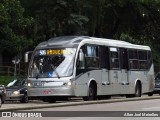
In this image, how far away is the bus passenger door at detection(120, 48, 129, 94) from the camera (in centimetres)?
3331

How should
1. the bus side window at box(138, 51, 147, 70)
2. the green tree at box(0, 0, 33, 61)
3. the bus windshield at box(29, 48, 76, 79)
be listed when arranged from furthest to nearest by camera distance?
the green tree at box(0, 0, 33, 61), the bus side window at box(138, 51, 147, 70), the bus windshield at box(29, 48, 76, 79)

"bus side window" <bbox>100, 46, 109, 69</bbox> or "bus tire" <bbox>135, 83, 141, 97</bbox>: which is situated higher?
"bus side window" <bbox>100, 46, 109, 69</bbox>

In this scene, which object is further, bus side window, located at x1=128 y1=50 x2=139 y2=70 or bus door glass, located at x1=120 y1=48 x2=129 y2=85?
bus side window, located at x1=128 y1=50 x2=139 y2=70

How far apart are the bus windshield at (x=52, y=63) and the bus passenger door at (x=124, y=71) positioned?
5.84 metres

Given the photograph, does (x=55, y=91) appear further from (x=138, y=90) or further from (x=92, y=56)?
(x=138, y=90)

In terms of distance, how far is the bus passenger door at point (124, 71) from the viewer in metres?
33.3

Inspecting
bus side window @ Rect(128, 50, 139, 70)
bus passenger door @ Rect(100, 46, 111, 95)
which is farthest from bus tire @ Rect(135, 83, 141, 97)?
bus passenger door @ Rect(100, 46, 111, 95)

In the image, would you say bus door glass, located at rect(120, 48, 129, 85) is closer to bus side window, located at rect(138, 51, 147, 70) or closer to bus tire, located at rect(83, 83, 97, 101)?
bus side window, located at rect(138, 51, 147, 70)

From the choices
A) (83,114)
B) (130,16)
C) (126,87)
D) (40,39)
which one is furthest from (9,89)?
(130,16)

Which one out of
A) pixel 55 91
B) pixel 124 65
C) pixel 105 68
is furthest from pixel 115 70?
pixel 55 91

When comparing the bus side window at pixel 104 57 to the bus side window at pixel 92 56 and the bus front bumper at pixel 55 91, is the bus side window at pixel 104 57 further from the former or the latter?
the bus front bumper at pixel 55 91

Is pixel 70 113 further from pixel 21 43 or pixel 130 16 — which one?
pixel 130 16

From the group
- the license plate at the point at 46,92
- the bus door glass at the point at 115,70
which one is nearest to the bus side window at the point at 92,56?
the bus door glass at the point at 115,70

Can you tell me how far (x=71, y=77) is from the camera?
2766cm
